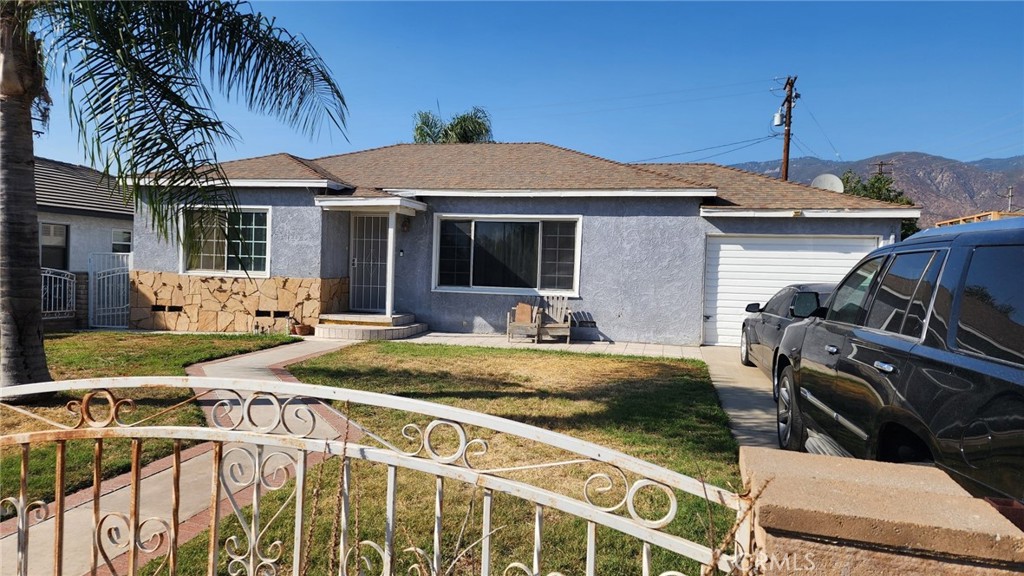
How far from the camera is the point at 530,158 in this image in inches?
627

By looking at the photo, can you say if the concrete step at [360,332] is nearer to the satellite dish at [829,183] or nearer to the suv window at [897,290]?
the suv window at [897,290]

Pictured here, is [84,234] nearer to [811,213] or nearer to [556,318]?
[556,318]

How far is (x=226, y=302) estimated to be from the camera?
1401 centimetres

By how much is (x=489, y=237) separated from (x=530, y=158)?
3.20 meters

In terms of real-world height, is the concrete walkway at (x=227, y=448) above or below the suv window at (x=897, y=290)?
below

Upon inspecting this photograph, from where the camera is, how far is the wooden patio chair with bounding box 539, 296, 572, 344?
12.8 meters

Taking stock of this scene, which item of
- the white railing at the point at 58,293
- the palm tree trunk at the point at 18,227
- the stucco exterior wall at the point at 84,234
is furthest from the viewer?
the stucco exterior wall at the point at 84,234

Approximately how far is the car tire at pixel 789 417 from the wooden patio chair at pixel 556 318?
21.4 feet

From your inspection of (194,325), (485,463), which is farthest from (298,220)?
(485,463)

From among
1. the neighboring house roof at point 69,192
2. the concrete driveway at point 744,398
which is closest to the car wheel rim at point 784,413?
the concrete driveway at point 744,398

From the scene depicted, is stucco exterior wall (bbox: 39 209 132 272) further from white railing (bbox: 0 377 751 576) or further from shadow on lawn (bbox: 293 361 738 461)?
white railing (bbox: 0 377 751 576)

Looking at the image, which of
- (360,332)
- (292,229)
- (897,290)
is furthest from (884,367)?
(292,229)

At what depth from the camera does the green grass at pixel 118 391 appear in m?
4.53

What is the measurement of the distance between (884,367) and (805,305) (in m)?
1.91
